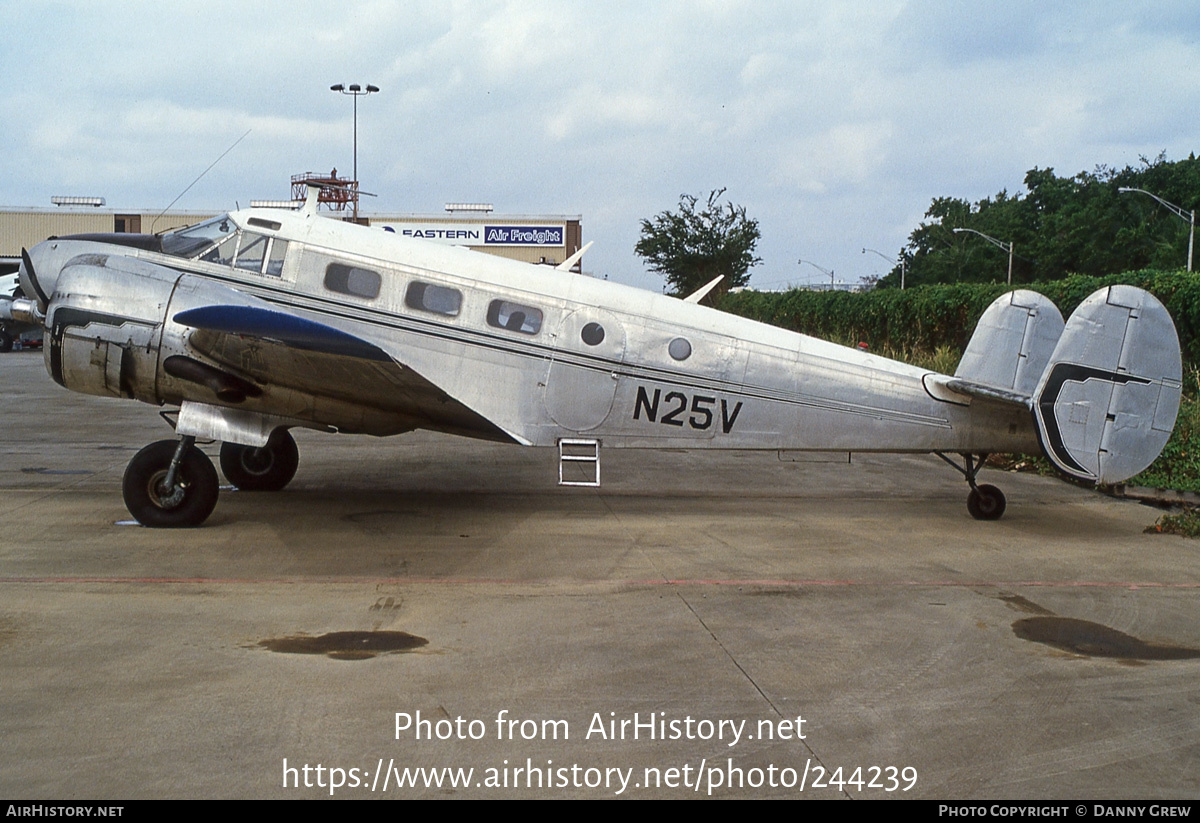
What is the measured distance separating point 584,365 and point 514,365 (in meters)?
0.72

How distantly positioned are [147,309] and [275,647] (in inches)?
187

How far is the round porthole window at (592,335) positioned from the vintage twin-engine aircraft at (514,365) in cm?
2

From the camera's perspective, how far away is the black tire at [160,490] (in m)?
9.83

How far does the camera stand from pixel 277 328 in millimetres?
8531

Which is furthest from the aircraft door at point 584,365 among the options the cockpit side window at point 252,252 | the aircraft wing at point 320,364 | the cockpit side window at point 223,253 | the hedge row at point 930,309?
the hedge row at point 930,309

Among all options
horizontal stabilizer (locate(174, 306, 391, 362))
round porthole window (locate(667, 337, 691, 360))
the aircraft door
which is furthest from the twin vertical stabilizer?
horizontal stabilizer (locate(174, 306, 391, 362))

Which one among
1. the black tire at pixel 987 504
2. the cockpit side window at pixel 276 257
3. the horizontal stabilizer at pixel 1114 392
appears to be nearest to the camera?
the horizontal stabilizer at pixel 1114 392

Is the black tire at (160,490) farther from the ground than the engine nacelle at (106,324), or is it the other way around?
the engine nacelle at (106,324)

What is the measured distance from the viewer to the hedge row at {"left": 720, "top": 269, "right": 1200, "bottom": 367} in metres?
16.9

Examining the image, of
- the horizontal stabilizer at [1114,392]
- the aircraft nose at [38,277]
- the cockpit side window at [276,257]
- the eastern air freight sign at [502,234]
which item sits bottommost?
the horizontal stabilizer at [1114,392]

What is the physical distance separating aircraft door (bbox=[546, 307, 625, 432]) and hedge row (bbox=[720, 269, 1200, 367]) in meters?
11.0

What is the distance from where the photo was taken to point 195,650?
6.44 metres

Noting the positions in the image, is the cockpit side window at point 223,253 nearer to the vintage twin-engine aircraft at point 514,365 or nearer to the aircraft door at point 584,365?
the vintage twin-engine aircraft at point 514,365

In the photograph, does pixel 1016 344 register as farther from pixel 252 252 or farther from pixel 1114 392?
pixel 252 252
